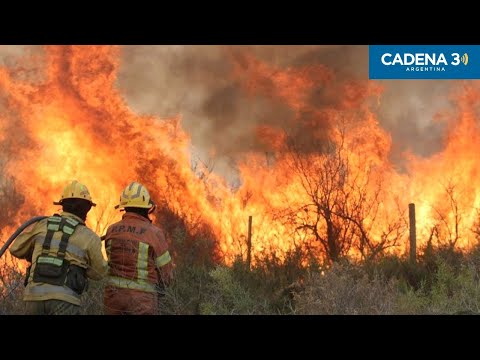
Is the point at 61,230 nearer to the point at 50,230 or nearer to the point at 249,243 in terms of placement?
the point at 50,230

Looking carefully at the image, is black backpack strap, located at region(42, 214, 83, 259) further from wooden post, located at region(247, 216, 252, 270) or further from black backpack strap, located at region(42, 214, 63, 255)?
wooden post, located at region(247, 216, 252, 270)

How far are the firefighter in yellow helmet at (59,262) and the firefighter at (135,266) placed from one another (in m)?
0.30

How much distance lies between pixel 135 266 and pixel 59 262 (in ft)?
Result: 2.74

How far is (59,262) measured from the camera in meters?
7.16

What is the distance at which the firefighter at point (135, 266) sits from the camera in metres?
7.55

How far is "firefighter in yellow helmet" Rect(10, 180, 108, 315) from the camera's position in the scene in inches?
281

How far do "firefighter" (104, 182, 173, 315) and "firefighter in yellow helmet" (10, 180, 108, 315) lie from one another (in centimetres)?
30

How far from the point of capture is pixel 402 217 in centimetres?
1748

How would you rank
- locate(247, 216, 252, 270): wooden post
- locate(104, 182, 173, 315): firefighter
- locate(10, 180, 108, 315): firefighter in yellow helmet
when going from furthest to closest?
locate(247, 216, 252, 270): wooden post
locate(104, 182, 173, 315): firefighter
locate(10, 180, 108, 315): firefighter in yellow helmet

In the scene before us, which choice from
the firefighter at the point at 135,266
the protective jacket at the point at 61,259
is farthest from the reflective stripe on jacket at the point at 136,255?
the protective jacket at the point at 61,259

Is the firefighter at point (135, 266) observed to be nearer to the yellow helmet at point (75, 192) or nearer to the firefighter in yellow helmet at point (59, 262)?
the firefighter in yellow helmet at point (59, 262)

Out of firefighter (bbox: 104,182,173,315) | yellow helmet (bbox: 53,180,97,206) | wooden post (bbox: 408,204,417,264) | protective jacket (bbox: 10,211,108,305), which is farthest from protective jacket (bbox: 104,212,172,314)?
wooden post (bbox: 408,204,417,264)

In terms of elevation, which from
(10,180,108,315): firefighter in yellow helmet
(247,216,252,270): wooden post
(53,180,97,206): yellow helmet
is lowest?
(10,180,108,315): firefighter in yellow helmet

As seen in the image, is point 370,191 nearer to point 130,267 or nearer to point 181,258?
point 181,258
